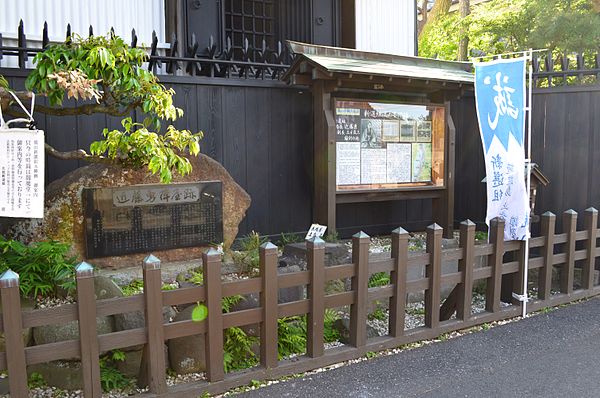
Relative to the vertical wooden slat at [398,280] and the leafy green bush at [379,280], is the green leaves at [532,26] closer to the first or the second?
the leafy green bush at [379,280]

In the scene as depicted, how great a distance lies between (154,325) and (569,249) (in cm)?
517

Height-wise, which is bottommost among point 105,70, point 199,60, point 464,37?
point 105,70

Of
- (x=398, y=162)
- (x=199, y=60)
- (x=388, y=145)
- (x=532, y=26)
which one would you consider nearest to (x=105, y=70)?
(x=199, y=60)

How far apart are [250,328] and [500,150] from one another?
131 inches

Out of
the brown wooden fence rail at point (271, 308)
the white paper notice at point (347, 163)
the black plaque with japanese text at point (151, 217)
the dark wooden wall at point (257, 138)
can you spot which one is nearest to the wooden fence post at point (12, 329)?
the brown wooden fence rail at point (271, 308)

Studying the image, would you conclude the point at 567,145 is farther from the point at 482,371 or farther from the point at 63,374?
the point at 63,374

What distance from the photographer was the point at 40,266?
15.7 feet

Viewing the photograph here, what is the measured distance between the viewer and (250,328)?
16.2ft

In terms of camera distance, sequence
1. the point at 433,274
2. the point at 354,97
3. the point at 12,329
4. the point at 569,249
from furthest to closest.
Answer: the point at 354,97, the point at 569,249, the point at 433,274, the point at 12,329

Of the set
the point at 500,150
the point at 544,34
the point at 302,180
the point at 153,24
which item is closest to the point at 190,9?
the point at 153,24

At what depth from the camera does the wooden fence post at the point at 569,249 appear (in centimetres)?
642

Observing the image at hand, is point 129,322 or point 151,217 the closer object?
point 129,322

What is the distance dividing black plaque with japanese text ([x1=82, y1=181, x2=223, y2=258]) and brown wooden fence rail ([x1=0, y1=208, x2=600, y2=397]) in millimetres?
2233

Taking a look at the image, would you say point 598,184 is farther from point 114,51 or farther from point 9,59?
point 9,59
